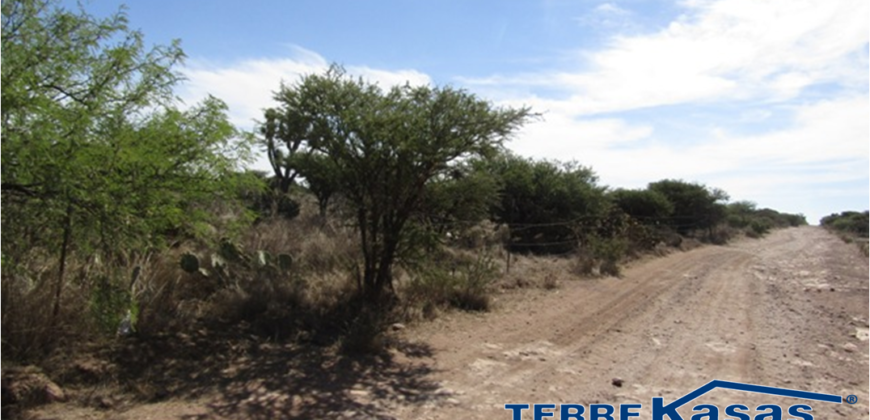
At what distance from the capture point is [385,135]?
8000 mm

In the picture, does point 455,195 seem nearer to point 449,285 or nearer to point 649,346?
point 449,285

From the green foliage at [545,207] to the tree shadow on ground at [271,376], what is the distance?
12541 mm

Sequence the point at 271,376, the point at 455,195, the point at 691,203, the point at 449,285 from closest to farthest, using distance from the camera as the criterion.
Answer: the point at 271,376 < the point at 455,195 < the point at 449,285 < the point at 691,203

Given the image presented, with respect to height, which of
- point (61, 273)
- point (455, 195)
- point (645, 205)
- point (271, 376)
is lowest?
point (271, 376)

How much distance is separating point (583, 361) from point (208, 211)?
15.8 ft

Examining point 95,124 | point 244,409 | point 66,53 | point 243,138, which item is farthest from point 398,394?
point 66,53

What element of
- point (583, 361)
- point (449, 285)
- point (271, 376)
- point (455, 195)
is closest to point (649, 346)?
point (583, 361)

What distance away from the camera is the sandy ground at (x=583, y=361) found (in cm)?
532

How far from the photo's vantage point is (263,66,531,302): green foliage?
Result: 322 inches

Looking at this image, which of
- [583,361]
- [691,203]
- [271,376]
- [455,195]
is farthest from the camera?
[691,203]

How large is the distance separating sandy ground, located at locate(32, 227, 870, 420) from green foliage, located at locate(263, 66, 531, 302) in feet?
6.42

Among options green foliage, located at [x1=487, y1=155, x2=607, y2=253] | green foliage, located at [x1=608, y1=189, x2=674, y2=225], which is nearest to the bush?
green foliage, located at [x1=487, y1=155, x2=607, y2=253]

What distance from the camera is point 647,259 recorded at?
781 inches

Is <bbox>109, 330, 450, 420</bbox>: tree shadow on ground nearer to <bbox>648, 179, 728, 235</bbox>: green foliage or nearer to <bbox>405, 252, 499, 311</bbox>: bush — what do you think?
<bbox>405, 252, 499, 311</bbox>: bush
